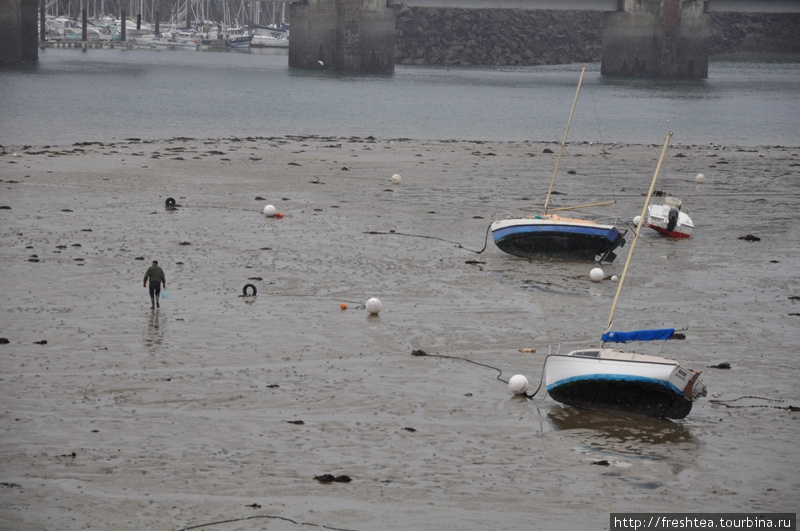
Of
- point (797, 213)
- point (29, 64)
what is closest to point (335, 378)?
point (797, 213)

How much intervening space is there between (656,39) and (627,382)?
369ft

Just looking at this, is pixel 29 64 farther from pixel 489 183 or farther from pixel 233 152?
pixel 489 183

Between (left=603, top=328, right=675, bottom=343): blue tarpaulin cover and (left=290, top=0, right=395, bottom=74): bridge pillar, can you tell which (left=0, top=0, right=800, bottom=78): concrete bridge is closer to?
(left=290, top=0, right=395, bottom=74): bridge pillar

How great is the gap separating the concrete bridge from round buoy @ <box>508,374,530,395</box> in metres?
103

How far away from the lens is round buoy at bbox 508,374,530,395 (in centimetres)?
1730

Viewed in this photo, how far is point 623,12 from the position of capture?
397 ft

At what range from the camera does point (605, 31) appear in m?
126

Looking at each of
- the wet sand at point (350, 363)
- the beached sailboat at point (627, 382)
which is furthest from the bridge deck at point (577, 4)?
the beached sailboat at point (627, 382)

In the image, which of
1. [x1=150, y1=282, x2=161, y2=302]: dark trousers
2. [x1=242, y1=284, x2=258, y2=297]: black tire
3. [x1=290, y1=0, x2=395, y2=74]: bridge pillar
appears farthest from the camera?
[x1=290, y1=0, x2=395, y2=74]: bridge pillar

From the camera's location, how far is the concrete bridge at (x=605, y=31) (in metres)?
118

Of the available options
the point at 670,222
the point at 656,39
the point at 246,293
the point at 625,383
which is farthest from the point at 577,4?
the point at 625,383

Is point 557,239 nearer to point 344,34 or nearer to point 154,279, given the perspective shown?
point 154,279

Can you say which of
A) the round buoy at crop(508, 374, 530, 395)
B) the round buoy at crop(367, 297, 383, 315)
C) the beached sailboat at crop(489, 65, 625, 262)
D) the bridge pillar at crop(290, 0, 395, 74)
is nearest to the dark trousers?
the round buoy at crop(367, 297, 383, 315)

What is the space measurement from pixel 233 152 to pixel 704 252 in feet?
79.3
